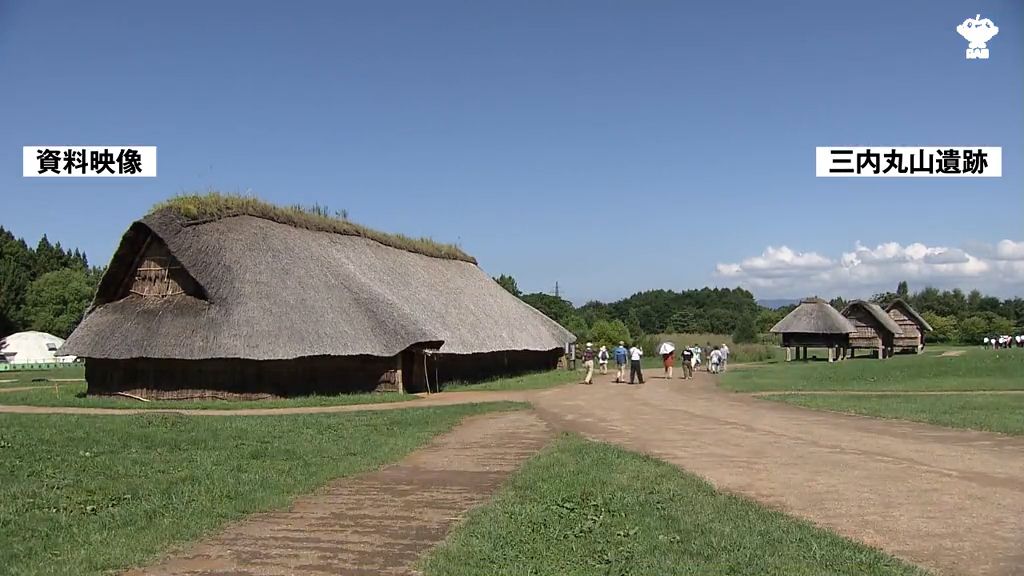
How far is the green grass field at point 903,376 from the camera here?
1048 inches

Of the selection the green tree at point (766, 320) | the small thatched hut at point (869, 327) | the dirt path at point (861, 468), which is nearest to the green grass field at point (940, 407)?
the dirt path at point (861, 468)

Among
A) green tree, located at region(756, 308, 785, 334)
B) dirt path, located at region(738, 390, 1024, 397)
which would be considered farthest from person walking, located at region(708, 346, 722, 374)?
green tree, located at region(756, 308, 785, 334)

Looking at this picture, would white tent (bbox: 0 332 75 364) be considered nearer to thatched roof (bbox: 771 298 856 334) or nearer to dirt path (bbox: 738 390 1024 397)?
thatched roof (bbox: 771 298 856 334)

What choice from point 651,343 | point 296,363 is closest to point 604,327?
point 651,343

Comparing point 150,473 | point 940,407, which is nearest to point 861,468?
point 150,473

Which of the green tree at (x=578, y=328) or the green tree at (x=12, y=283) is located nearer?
the green tree at (x=578, y=328)

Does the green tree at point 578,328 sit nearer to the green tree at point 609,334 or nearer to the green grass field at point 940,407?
the green tree at point 609,334

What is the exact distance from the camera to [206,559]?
21.7 feet

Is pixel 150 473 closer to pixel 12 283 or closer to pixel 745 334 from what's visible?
pixel 745 334

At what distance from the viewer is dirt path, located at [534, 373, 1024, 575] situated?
7203 mm

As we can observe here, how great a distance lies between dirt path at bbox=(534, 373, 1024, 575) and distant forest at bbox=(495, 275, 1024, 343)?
40465 mm

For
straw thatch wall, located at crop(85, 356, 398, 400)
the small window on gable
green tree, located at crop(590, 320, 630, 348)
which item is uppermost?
the small window on gable

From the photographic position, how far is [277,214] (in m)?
29.7

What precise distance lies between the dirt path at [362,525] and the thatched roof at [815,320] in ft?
133
